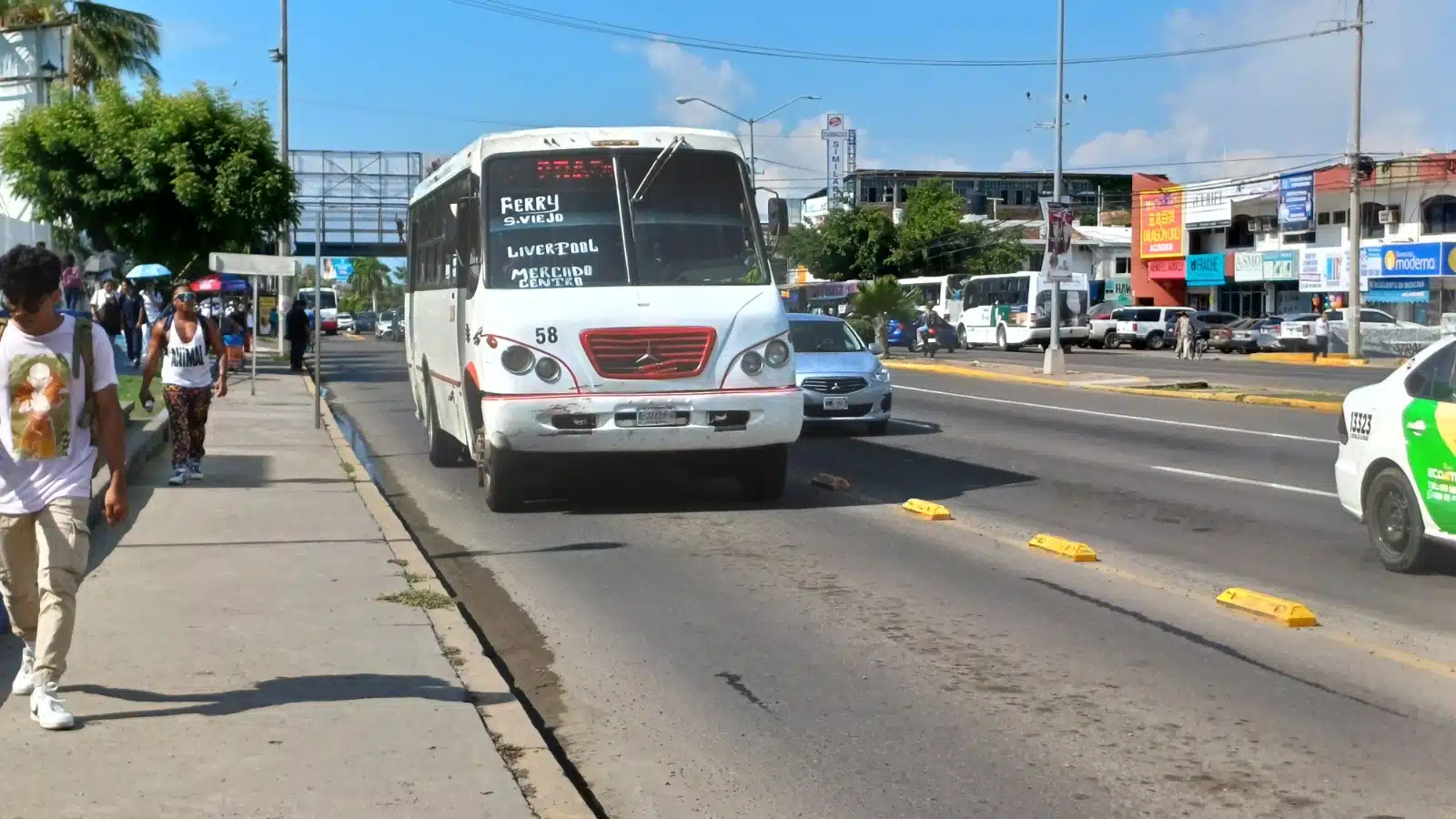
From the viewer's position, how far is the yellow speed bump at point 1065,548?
10.7 m

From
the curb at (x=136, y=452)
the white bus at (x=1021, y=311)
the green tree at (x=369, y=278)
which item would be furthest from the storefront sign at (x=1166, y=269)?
the green tree at (x=369, y=278)

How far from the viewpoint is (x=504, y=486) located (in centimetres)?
1284

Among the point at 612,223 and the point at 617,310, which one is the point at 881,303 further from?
the point at 617,310

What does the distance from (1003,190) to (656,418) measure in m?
117

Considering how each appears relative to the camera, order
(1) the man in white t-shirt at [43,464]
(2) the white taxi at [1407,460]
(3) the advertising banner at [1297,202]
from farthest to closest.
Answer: (3) the advertising banner at [1297,202], (2) the white taxi at [1407,460], (1) the man in white t-shirt at [43,464]

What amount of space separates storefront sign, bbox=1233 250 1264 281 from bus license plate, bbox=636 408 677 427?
56940mm

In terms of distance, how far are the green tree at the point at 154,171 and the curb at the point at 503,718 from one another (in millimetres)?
26850

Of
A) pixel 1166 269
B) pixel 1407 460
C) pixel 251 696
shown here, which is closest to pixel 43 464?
pixel 251 696

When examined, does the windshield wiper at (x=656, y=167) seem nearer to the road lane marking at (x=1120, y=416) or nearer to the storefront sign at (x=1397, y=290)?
the road lane marking at (x=1120, y=416)

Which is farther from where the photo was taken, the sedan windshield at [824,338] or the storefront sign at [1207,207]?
the storefront sign at [1207,207]

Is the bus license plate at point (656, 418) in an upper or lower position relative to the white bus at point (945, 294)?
lower

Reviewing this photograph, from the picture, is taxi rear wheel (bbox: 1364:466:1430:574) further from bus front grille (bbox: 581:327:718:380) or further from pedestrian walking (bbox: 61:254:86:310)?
pedestrian walking (bbox: 61:254:86:310)

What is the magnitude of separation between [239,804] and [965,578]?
5.70 metres

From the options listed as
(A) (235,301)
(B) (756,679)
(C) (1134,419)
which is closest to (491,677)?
(B) (756,679)
